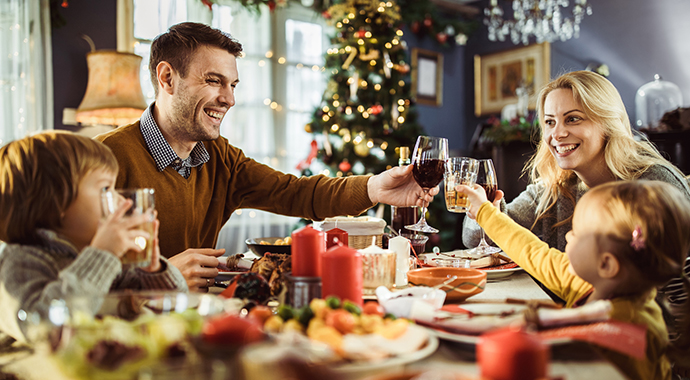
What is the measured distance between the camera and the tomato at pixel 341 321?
78 centimetres

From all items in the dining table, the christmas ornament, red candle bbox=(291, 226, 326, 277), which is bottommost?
the dining table

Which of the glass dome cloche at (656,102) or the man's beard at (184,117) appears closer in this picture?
the man's beard at (184,117)

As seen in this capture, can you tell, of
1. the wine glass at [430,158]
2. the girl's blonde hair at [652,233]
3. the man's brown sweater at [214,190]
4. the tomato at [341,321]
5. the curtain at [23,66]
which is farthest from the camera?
the curtain at [23,66]

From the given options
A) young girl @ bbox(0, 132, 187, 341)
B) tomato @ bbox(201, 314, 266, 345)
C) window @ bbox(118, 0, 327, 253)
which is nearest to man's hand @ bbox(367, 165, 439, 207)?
young girl @ bbox(0, 132, 187, 341)

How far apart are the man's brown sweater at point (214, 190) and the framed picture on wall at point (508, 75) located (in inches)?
165

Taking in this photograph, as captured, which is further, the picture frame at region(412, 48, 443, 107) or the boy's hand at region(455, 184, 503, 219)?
the picture frame at region(412, 48, 443, 107)

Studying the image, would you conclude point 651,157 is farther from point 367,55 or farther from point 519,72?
point 519,72

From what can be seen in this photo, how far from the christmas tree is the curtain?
82.2 inches

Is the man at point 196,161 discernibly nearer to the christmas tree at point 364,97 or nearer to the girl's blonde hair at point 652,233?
the girl's blonde hair at point 652,233

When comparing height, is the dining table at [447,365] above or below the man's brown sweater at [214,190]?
below

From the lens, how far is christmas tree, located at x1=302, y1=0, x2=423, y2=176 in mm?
4586

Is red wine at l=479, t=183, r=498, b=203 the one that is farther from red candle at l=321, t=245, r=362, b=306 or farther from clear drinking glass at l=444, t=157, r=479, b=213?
red candle at l=321, t=245, r=362, b=306

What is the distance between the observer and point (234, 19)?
15.0 ft

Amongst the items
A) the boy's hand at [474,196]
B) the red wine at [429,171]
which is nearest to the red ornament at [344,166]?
the red wine at [429,171]
